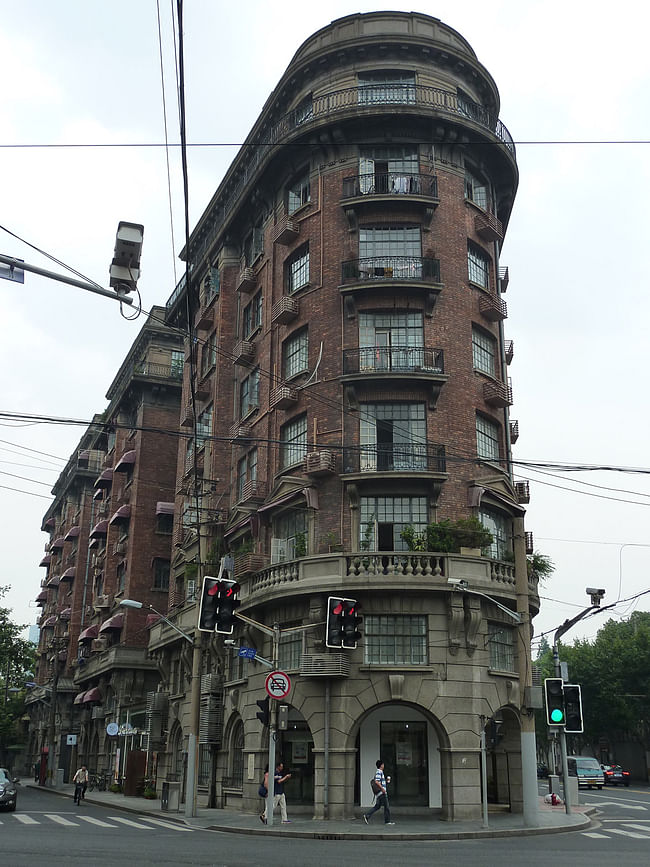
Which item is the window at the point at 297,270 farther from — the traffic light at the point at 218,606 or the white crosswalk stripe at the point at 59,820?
the white crosswalk stripe at the point at 59,820

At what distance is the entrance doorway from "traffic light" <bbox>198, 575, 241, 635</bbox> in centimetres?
1006

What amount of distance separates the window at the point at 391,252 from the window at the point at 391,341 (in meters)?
1.69

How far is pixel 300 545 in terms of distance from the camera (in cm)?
3350

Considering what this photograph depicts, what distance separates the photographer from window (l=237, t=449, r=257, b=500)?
39969mm

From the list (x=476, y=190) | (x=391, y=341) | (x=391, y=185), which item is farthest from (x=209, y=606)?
(x=476, y=190)

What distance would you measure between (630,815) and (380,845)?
14.6 m

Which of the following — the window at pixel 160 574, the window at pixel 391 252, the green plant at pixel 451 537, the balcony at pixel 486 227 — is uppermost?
the balcony at pixel 486 227

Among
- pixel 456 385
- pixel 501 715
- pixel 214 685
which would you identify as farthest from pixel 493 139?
pixel 214 685

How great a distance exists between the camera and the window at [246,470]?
131 feet

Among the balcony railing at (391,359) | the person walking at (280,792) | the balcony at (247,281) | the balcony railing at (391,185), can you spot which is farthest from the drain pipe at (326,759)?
the balcony at (247,281)

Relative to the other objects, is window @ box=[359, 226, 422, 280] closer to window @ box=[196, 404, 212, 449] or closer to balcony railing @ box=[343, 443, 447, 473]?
balcony railing @ box=[343, 443, 447, 473]

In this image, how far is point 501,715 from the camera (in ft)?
104

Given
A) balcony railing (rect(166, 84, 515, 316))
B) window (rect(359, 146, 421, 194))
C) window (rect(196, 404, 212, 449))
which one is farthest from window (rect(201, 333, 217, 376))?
window (rect(359, 146, 421, 194))

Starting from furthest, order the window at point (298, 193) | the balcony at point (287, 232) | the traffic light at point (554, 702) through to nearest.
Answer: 1. the window at point (298, 193)
2. the balcony at point (287, 232)
3. the traffic light at point (554, 702)
